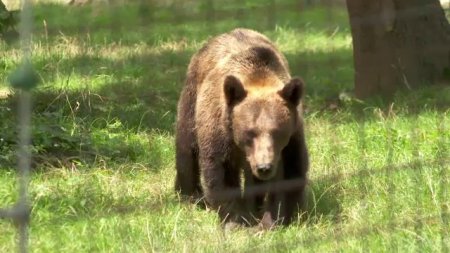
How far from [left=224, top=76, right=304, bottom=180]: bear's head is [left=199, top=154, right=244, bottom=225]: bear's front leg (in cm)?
19

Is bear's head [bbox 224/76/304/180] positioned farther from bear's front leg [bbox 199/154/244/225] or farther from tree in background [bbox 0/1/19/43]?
tree in background [bbox 0/1/19/43]

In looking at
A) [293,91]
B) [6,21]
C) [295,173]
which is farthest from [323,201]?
[6,21]

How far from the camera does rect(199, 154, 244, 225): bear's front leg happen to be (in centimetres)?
519

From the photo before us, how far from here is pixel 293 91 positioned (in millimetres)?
5082

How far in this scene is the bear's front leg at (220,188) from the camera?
5.19 metres

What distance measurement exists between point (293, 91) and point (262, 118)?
0.22 m

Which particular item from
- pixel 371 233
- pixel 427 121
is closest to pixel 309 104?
pixel 427 121

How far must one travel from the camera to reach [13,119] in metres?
6.47

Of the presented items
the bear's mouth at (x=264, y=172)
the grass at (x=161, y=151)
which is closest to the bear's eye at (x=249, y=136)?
the bear's mouth at (x=264, y=172)

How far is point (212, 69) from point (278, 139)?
0.80m

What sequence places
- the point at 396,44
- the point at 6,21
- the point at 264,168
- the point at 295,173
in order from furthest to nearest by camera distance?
the point at 396,44 < the point at 6,21 < the point at 295,173 < the point at 264,168

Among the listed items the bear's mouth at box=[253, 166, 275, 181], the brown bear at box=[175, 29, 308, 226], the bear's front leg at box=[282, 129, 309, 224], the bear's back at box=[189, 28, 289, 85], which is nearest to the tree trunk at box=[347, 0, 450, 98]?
the bear's back at box=[189, 28, 289, 85]

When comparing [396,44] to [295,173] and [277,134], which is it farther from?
[277,134]

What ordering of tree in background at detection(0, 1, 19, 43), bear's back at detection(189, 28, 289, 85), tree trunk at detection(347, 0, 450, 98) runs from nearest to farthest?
bear's back at detection(189, 28, 289, 85) → tree in background at detection(0, 1, 19, 43) → tree trunk at detection(347, 0, 450, 98)
